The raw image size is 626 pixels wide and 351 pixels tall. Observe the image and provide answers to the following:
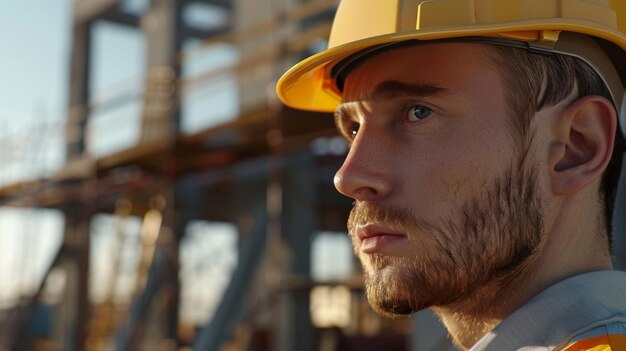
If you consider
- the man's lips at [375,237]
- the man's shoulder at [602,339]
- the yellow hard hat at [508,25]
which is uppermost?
the yellow hard hat at [508,25]

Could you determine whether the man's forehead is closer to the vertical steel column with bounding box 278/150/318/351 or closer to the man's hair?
the man's hair

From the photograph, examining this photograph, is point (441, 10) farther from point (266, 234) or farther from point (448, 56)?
point (266, 234)

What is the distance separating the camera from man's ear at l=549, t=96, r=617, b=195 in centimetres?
168

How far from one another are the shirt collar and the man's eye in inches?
15.6

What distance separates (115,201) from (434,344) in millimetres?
10561

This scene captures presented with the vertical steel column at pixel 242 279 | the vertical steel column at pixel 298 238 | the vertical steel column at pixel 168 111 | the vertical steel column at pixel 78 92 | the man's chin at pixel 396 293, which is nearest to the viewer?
the man's chin at pixel 396 293

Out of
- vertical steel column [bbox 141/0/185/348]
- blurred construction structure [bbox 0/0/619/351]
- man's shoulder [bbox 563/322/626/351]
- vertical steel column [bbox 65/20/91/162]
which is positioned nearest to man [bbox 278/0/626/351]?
man's shoulder [bbox 563/322/626/351]

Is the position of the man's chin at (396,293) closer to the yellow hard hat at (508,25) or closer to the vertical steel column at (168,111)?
the yellow hard hat at (508,25)

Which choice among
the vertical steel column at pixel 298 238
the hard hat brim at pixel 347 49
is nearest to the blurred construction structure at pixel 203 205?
the vertical steel column at pixel 298 238

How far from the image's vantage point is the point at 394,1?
175 centimetres

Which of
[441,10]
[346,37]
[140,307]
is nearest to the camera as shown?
[441,10]

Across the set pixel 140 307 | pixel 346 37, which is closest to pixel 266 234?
pixel 140 307

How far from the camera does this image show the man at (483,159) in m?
1.64

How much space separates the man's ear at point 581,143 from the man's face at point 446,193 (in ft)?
0.19
